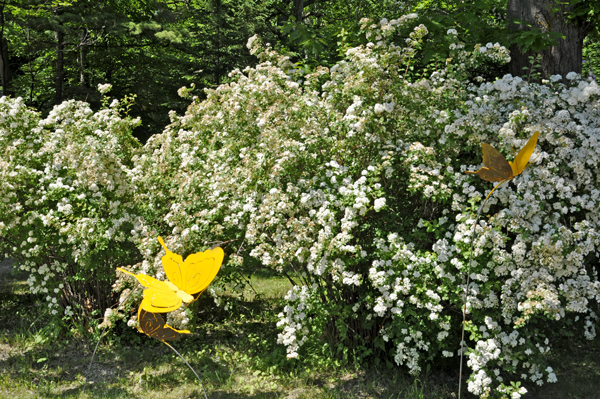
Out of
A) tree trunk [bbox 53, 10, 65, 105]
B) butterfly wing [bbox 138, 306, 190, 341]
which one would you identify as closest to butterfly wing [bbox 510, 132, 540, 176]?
butterfly wing [bbox 138, 306, 190, 341]

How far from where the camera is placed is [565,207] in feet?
11.5

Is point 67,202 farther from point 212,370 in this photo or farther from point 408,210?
point 408,210

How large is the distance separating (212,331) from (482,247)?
3368mm

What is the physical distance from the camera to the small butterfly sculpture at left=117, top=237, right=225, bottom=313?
2.70 m

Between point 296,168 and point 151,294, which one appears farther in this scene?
point 296,168

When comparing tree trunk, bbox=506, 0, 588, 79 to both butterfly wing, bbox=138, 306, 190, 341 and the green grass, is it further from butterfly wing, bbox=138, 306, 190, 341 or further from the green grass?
butterfly wing, bbox=138, 306, 190, 341

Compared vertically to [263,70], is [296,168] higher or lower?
lower

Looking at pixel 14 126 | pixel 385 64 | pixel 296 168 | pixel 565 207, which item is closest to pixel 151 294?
pixel 296 168

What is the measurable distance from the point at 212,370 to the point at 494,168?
3.26 m

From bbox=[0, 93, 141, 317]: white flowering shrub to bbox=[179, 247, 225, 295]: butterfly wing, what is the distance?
2132mm

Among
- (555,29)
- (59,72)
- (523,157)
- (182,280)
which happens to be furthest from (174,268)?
(59,72)

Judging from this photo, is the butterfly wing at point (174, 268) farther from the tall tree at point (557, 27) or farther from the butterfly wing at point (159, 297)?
the tall tree at point (557, 27)

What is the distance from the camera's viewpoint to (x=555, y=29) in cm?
547

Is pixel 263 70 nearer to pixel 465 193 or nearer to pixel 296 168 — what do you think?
pixel 296 168
